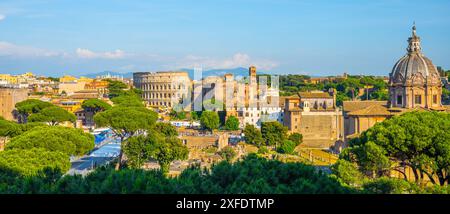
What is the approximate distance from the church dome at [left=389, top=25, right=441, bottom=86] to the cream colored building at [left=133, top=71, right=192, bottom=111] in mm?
33875

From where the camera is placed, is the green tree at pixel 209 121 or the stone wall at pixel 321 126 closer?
the stone wall at pixel 321 126

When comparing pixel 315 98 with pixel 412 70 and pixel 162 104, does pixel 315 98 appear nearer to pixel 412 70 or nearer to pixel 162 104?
pixel 412 70

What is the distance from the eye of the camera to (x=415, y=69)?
31.9m

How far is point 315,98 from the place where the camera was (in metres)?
43.6

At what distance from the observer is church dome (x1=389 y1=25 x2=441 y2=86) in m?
31.8

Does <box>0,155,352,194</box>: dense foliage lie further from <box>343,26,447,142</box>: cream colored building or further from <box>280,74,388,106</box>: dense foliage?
<box>280,74,388,106</box>: dense foliage

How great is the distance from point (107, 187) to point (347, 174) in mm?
8827

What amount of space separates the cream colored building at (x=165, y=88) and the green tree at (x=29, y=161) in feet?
149

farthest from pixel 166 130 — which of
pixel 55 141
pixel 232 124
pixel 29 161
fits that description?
pixel 29 161

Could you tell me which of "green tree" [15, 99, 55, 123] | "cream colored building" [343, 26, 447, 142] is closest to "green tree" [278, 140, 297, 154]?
"cream colored building" [343, 26, 447, 142]

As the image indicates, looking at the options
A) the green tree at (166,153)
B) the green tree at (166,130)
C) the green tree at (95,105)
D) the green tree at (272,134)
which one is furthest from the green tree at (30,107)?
the green tree at (166,153)

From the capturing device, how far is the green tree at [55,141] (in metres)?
20.4

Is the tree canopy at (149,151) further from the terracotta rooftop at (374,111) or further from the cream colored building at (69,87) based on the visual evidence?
the cream colored building at (69,87)
